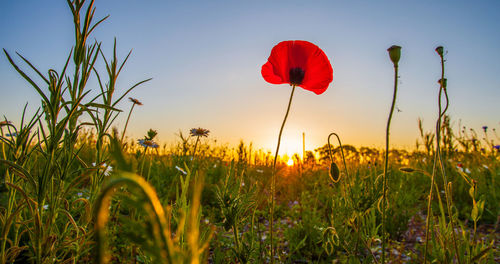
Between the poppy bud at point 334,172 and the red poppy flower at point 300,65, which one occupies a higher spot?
the red poppy flower at point 300,65

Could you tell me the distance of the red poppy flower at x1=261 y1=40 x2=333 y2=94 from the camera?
4.37 feet

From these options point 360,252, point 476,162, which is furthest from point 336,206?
point 476,162

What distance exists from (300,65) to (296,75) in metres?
0.05

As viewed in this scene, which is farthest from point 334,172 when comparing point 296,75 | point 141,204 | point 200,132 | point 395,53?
point 200,132

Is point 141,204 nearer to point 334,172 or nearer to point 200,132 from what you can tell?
point 334,172

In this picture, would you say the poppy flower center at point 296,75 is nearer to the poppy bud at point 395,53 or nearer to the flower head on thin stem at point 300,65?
the flower head on thin stem at point 300,65

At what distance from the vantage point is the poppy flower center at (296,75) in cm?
137

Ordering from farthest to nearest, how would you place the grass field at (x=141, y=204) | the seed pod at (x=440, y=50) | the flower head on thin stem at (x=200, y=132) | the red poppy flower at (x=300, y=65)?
1. the flower head on thin stem at (x=200, y=132)
2. the red poppy flower at (x=300, y=65)
3. the seed pod at (x=440, y=50)
4. the grass field at (x=141, y=204)

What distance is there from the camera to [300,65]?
1.36 metres

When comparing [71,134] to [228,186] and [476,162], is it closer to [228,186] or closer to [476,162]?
[228,186]

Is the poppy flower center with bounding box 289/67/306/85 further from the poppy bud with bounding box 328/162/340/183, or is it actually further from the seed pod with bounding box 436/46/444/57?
the seed pod with bounding box 436/46/444/57

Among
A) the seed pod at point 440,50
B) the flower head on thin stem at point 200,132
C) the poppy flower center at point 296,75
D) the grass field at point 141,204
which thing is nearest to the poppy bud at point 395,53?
the grass field at point 141,204

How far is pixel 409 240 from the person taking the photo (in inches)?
107

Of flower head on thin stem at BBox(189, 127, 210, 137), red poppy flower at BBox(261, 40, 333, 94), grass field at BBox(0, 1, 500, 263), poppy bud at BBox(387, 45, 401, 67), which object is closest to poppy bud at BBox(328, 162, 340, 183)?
grass field at BBox(0, 1, 500, 263)
